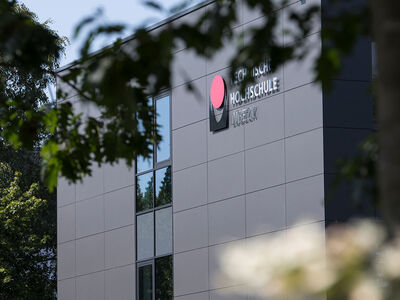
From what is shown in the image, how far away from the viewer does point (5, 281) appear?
1407 inches

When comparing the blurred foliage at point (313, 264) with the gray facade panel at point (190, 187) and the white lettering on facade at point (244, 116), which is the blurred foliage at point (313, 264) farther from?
the gray facade panel at point (190, 187)

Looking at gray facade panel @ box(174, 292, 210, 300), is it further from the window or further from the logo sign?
the logo sign

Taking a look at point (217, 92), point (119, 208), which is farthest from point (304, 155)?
point (119, 208)

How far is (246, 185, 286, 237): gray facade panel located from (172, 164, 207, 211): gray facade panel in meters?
1.97

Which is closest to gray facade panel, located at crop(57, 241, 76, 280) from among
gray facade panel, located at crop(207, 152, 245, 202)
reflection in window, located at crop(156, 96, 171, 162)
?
reflection in window, located at crop(156, 96, 171, 162)

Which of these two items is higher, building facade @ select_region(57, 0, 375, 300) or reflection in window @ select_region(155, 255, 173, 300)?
building facade @ select_region(57, 0, 375, 300)


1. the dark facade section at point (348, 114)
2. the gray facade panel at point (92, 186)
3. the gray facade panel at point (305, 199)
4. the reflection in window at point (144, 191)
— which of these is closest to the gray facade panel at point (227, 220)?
the gray facade panel at point (305, 199)

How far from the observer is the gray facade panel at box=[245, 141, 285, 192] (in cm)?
2109

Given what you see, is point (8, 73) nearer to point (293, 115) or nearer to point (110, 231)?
point (110, 231)

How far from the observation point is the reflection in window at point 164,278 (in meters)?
24.9

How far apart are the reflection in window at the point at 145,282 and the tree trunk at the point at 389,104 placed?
2372 centimetres

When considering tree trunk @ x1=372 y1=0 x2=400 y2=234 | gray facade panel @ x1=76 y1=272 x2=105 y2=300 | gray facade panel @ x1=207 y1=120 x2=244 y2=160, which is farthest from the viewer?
gray facade panel @ x1=76 y1=272 x2=105 y2=300

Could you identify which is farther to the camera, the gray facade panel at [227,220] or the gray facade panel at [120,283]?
the gray facade panel at [120,283]

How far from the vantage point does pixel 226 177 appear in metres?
22.9
